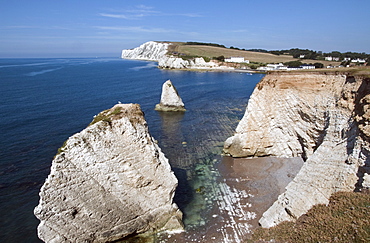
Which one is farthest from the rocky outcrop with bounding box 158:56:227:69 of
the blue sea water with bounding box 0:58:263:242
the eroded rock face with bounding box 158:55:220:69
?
the blue sea water with bounding box 0:58:263:242

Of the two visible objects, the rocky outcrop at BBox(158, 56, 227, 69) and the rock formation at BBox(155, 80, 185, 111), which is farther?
the rocky outcrop at BBox(158, 56, 227, 69)

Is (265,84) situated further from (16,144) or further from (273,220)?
(16,144)

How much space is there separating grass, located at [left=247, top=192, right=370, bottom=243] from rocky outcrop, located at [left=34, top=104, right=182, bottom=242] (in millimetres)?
6152

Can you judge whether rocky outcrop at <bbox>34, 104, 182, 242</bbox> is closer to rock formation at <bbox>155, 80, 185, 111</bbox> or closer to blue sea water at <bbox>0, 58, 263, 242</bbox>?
blue sea water at <bbox>0, 58, 263, 242</bbox>

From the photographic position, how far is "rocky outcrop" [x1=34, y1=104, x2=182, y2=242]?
12320mm

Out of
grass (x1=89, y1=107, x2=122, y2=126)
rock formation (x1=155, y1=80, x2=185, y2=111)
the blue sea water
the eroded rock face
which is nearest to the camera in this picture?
grass (x1=89, y1=107, x2=122, y2=126)

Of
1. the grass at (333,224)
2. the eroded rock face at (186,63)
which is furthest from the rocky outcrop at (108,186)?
the eroded rock face at (186,63)

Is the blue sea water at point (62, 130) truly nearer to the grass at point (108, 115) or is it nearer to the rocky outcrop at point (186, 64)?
the grass at point (108, 115)

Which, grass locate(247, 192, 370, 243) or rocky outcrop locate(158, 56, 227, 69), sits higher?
rocky outcrop locate(158, 56, 227, 69)

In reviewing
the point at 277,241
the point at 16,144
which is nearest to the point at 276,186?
the point at 277,241

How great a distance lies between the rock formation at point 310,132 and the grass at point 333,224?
879 millimetres

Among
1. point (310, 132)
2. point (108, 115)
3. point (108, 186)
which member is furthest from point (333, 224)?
point (108, 115)

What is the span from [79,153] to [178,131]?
22954 mm

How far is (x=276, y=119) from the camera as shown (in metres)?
23.2
